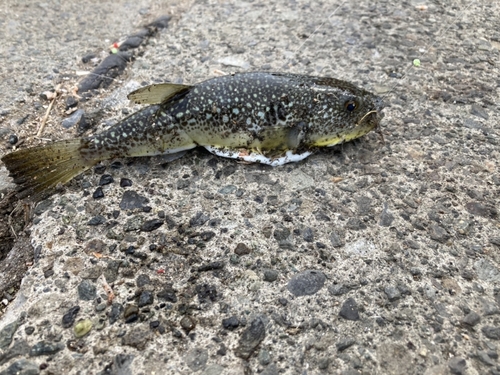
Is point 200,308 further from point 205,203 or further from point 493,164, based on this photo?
point 493,164

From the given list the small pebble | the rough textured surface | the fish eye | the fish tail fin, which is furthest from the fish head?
the small pebble

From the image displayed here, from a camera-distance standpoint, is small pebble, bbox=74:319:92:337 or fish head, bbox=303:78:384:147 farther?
fish head, bbox=303:78:384:147

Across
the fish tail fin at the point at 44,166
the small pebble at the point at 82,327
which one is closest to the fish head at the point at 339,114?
the fish tail fin at the point at 44,166

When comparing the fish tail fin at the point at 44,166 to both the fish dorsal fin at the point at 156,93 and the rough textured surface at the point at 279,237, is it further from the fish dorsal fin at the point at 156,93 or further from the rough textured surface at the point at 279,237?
the fish dorsal fin at the point at 156,93

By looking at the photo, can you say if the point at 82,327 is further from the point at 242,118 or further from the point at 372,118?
the point at 372,118

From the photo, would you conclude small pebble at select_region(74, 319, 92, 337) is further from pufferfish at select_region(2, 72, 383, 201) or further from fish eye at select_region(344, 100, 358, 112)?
fish eye at select_region(344, 100, 358, 112)

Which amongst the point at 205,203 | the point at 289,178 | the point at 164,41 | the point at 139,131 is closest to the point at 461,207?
the point at 289,178
